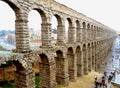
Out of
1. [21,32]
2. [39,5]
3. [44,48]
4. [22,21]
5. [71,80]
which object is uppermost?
[39,5]

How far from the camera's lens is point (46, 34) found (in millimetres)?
18109

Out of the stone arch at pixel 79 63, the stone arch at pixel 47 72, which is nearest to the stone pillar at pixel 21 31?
the stone arch at pixel 47 72

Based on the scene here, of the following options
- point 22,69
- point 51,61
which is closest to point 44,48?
point 51,61

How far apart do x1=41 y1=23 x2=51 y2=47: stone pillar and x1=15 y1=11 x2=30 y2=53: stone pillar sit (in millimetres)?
3482

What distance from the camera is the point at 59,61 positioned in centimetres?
2277

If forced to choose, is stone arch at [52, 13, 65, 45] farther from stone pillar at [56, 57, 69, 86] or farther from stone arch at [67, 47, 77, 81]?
stone arch at [67, 47, 77, 81]

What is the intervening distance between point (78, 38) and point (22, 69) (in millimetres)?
14672

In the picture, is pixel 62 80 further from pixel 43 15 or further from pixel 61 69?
pixel 43 15

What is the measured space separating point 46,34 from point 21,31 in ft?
13.1


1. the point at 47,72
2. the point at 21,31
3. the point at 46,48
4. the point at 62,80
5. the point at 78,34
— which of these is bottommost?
the point at 62,80

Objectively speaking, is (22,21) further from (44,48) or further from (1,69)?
(1,69)

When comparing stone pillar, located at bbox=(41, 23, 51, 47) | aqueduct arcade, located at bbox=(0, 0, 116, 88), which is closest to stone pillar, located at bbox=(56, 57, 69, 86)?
aqueduct arcade, located at bbox=(0, 0, 116, 88)

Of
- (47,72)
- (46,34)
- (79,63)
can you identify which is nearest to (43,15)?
(46,34)

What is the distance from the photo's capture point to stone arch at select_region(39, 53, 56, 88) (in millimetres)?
18625
